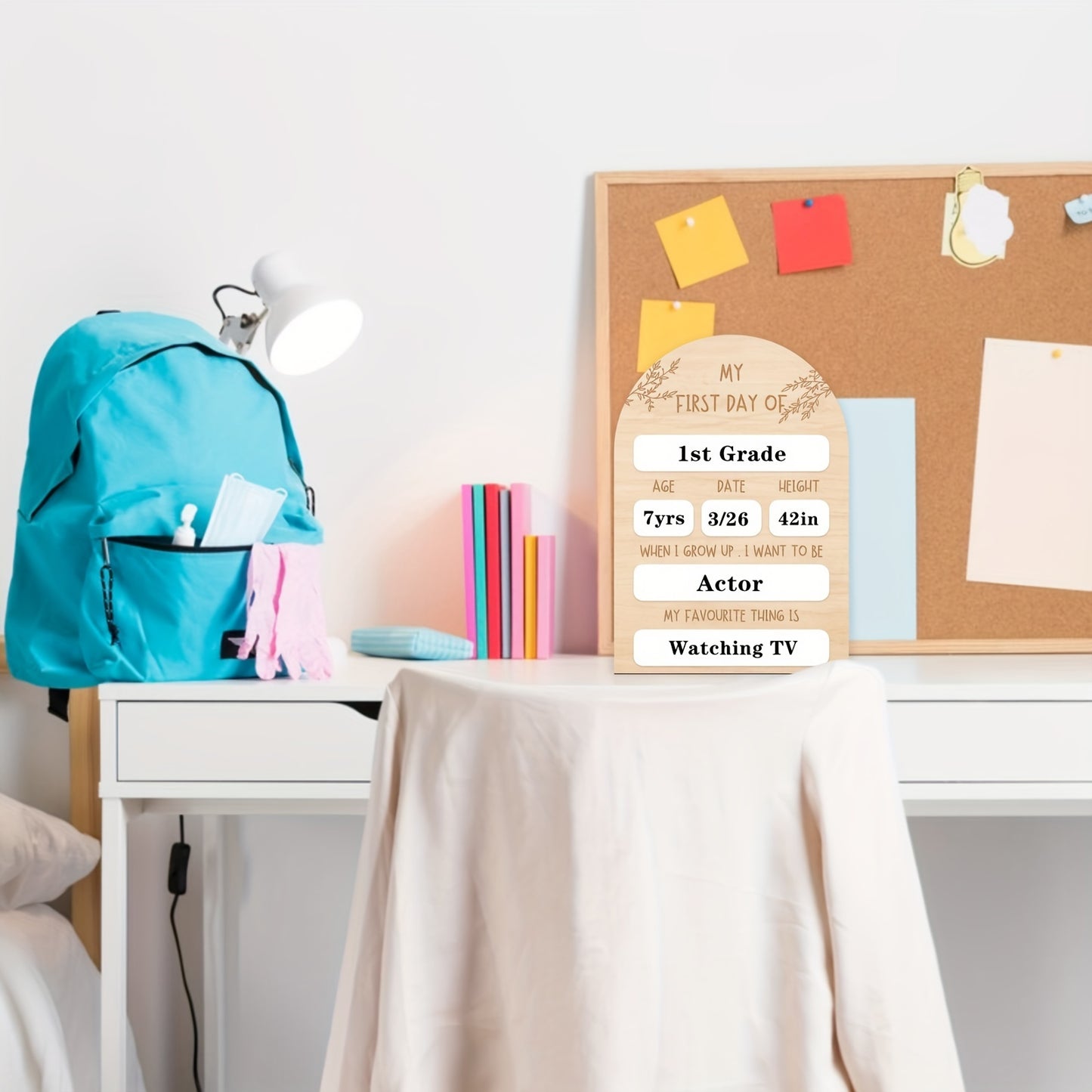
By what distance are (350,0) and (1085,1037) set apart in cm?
180

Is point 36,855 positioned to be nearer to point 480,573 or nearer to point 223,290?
point 480,573

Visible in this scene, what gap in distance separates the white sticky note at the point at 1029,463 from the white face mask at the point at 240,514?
3.05ft

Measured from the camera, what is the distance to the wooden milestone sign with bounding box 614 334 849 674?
1.24 m

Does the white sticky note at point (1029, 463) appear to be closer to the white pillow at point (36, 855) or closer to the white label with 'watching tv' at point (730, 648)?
the white label with 'watching tv' at point (730, 648)

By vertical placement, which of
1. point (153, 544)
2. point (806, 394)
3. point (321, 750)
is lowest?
point (321, 750)

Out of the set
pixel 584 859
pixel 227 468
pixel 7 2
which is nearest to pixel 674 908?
pixel 584 859

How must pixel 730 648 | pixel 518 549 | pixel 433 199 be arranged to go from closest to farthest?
pixel 730 648 → pixel 518 549 → pixel 433 199

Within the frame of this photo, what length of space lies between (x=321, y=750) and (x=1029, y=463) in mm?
1003

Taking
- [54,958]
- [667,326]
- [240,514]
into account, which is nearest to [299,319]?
[240,514]

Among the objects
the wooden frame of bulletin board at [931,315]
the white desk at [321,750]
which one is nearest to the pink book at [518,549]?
the wooden frame of bulletin board at [931,315]

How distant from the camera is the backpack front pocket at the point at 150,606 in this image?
1105 millimetres

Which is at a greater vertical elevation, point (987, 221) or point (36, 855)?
point (987, 221)

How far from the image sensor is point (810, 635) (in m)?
1.24

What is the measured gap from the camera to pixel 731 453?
1285mm
